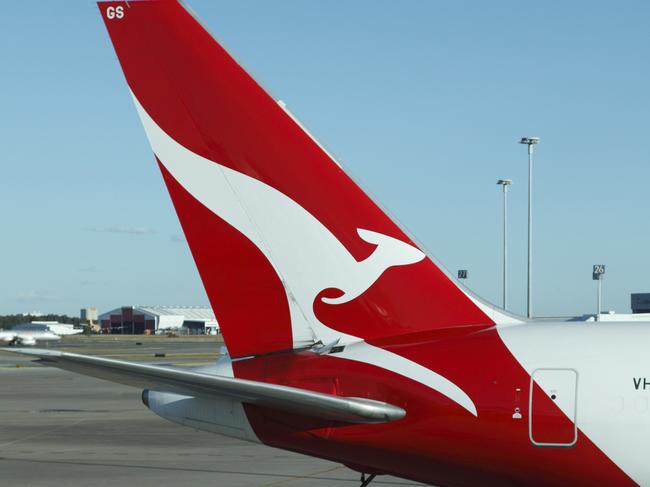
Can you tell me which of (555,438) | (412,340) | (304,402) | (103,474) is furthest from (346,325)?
(103,474)

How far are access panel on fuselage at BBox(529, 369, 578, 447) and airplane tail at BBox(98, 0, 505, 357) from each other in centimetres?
126

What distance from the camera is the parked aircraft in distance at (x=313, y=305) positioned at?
9781 millimetres

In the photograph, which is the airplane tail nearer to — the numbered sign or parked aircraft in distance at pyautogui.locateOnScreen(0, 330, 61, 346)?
the numbered sign

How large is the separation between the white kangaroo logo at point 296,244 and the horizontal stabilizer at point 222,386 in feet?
3.99

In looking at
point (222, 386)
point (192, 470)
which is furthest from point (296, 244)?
point (192, 470)

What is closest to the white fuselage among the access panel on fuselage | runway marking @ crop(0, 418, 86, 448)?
the access panel on fuselage

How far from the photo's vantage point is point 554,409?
30.9 ft

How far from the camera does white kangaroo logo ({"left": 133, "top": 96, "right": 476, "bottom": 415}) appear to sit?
35.0ft

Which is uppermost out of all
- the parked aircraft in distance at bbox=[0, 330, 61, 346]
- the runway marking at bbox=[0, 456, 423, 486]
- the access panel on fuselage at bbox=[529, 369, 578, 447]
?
the parked aircraft in distance at bbox=[0, 330, 61, 346]

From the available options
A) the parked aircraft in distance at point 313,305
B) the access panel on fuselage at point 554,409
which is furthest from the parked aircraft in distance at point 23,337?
the access panel on fuselage at point 554,409

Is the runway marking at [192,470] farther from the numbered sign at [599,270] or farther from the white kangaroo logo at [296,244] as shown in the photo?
the numbered sign at [599,270]

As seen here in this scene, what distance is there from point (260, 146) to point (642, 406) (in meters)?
4.38

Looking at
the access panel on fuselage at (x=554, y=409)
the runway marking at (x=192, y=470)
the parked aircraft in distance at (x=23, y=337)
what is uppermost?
the parked aircraft in distance at (x=23, y=337)

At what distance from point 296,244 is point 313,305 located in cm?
63
